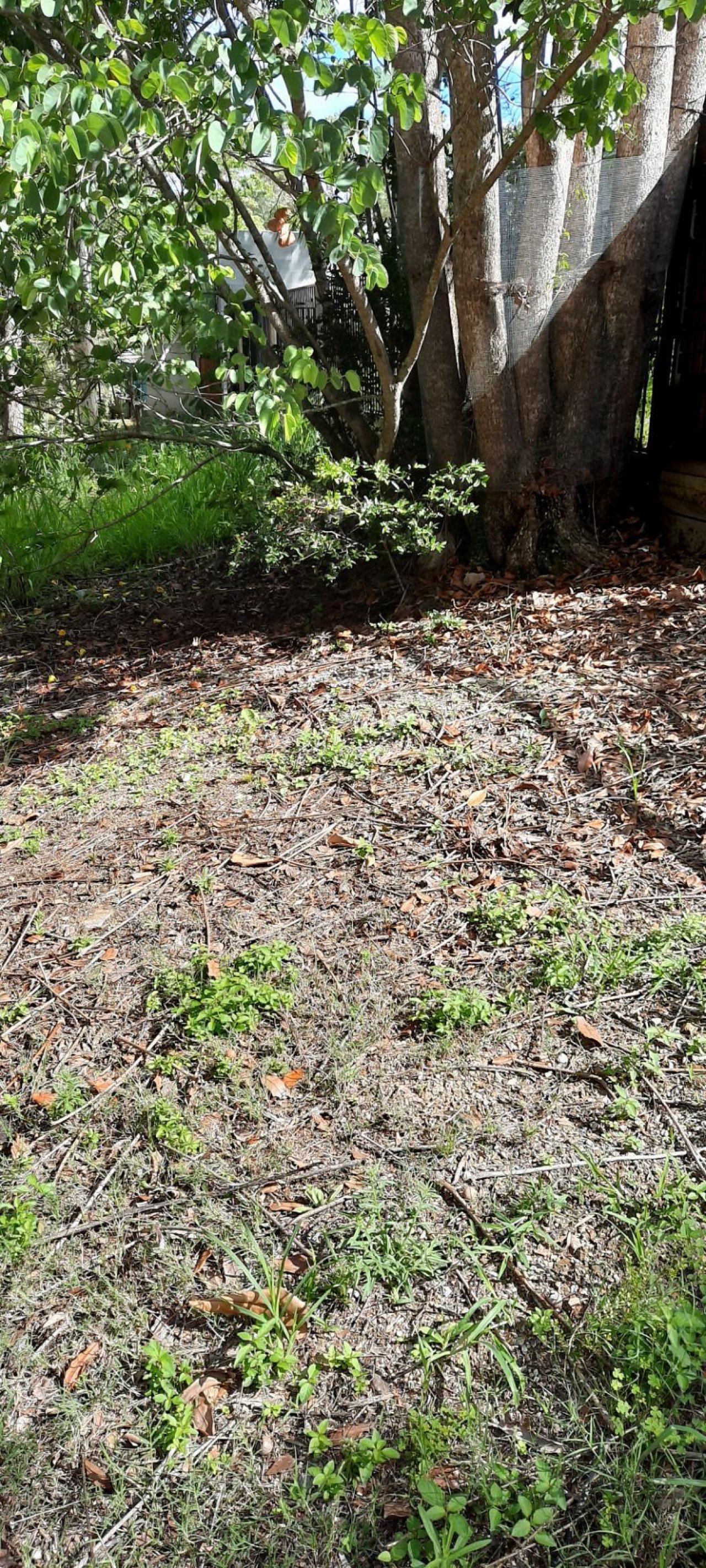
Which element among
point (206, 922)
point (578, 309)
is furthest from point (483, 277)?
point (206, 922)

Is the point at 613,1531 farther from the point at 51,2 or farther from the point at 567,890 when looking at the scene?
the point at 51,2

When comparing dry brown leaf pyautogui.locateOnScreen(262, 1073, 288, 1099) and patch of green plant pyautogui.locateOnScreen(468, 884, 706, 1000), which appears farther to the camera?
patch of green plant pyautogui.locateOnScreen(468, 884, 706, 1000)

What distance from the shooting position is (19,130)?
8.91ft

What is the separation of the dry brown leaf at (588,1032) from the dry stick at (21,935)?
173 centimetres

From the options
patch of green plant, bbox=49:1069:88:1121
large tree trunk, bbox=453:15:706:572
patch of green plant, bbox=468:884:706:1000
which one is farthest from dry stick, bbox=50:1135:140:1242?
large tree trunk, bbox=453:15:706:572

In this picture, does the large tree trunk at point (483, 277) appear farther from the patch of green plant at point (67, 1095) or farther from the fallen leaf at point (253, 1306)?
the fallen leaf at point (253, 1306)

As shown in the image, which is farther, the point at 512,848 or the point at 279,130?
the point at 512,848

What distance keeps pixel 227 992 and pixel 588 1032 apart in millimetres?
990

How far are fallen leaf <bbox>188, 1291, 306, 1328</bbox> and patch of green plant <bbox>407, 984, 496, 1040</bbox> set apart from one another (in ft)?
2.65

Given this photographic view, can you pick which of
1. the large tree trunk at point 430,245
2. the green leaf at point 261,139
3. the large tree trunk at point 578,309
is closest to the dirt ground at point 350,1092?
the large tree trunk at point 578,309

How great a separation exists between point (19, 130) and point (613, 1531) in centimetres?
331

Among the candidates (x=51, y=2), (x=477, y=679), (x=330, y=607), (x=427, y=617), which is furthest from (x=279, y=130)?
(x=330, y=607)

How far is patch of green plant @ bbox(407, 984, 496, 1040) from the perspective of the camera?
284 cm

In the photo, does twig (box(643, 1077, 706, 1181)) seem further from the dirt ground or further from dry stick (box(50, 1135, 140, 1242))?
dry stick (box(50, 1135, 140, 1242))
